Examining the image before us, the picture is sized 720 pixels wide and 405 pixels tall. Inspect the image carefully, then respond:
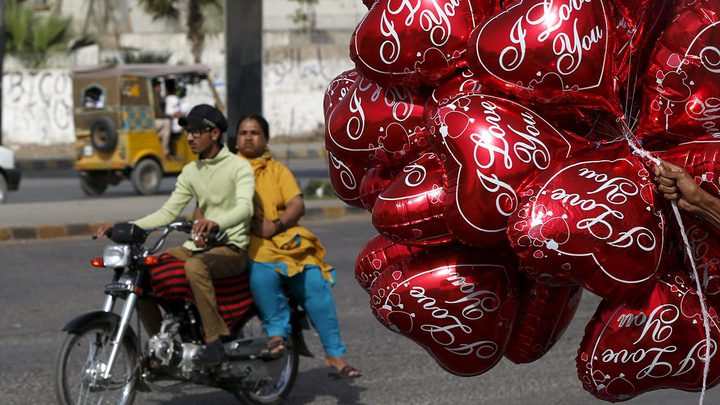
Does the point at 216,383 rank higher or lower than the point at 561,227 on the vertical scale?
lower

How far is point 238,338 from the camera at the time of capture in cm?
659

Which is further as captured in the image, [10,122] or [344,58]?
[344,58]

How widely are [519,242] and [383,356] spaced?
15.6ft

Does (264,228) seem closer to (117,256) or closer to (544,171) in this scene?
(117,256)

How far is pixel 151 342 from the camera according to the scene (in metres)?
6.19

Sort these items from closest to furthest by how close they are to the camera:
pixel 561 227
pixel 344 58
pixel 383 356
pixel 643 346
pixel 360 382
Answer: pixel 561 227
pixel 643 346
pixel 360 382
pixel 383 356
pixel 344 58

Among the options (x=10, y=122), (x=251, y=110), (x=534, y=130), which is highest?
(x=534, y=130)

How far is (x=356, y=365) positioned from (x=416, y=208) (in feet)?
14.3

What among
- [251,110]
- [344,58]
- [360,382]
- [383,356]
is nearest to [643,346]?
[360,382]

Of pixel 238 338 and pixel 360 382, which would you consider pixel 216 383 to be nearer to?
pixel 238 338

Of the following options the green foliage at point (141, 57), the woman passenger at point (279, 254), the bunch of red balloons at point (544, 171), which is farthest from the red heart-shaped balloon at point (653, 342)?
the green foliage at point (141, 57)

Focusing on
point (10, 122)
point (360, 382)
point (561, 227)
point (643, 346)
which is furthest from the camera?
point (10, 122)

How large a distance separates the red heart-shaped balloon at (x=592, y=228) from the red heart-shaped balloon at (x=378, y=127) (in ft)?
1.58

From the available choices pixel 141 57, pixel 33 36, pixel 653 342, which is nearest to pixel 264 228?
pixel 653 342
